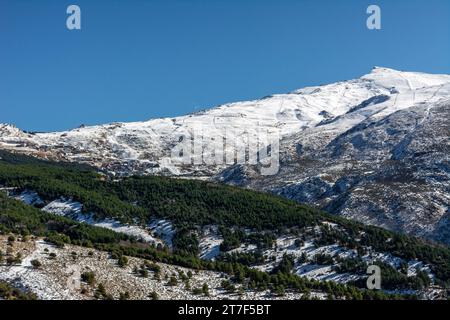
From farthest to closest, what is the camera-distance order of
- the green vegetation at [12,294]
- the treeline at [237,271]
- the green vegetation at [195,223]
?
1. the green vegetation at [195,223]
2. the treeline at [237,271]
3. the green vegetation at [12,294]

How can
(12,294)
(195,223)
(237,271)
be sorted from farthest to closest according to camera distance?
(195,223)
(237,271)
(12,294)

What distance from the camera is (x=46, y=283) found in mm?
55375

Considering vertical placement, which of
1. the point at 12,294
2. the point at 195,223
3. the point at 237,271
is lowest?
the point at 195,223

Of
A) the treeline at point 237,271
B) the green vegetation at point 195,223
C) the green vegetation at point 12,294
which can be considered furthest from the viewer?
the green vegetation at point 195,223

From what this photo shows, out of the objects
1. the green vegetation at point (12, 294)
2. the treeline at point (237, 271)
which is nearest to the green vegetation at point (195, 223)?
the treeline at point (237, 271)

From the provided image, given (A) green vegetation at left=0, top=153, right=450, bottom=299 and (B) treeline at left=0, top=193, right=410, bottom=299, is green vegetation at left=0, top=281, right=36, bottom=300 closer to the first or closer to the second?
(A) green vegetation at left=0, top=153, right=450, bottom=299

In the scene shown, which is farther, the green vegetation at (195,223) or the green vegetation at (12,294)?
the green vegetation at (195,223)

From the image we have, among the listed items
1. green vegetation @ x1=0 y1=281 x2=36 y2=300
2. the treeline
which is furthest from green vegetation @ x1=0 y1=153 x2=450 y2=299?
green vegetation @ x1=0 y1=281 x2=36 y2=300

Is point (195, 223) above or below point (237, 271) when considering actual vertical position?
below

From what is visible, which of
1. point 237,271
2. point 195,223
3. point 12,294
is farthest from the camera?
point 195,223

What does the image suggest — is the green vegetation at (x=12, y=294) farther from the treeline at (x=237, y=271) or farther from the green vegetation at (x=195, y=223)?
the treeline at (x=237, y=271)

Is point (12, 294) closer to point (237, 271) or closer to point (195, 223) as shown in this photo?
point (237, 271)

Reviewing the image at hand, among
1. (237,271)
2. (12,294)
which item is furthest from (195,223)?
(12,294)

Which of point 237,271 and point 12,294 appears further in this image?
point 237,271
